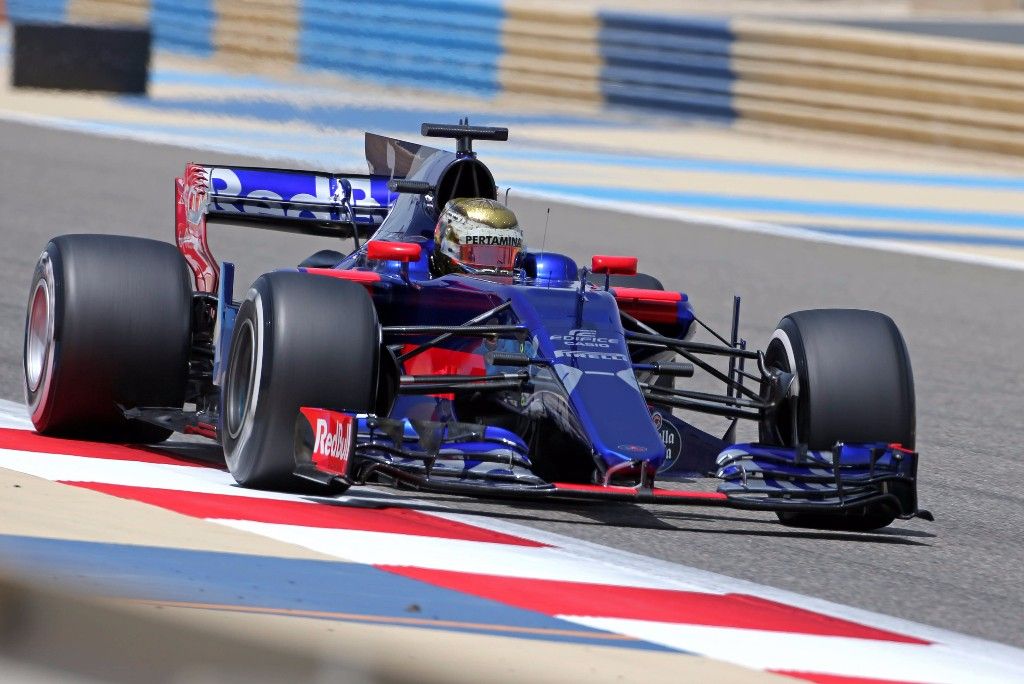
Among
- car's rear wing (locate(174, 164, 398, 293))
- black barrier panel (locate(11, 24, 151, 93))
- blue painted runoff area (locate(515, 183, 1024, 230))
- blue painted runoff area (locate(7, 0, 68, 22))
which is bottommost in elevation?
car's rear wing (locate(174, 164, 398, 293))

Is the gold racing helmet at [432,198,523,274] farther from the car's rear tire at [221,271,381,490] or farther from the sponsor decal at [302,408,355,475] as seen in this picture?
the sponsor decal at [302,408,355,475]

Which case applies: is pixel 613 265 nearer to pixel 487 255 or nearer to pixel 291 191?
pixel 487 255

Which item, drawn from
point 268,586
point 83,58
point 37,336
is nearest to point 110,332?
point 37,336

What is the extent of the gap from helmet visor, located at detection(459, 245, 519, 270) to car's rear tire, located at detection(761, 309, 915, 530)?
103 centimetres

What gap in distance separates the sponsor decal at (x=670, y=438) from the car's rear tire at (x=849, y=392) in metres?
0.36

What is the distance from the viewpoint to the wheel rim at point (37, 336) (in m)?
7.71

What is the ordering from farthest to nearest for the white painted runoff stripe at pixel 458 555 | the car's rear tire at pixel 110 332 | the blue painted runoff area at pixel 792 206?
the blue painted runoff area at pixel 792 206
the car's rear tire at pixel 110 332
the white painted runoff stripe at pixel 458 555

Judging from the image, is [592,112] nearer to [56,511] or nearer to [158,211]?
[158,211]

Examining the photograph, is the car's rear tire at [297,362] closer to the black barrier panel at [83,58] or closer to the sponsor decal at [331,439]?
the sponsor decal at [331,439]

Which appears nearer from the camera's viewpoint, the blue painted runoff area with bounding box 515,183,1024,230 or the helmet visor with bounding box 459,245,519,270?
the helmet visor with bounding box 459,245,519,270

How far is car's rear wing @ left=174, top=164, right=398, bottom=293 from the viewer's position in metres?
8.85

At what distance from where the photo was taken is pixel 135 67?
23.1 metres

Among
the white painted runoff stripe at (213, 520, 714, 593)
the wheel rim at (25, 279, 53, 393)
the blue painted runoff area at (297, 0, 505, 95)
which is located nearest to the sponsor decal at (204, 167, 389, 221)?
the wheel rim at (25, 279, 53, 393)

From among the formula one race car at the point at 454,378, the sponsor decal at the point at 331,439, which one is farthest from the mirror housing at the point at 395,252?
the sponsor decal at the point at 331,439
